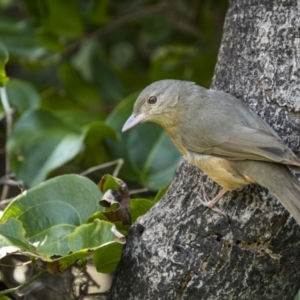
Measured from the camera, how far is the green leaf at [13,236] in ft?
7.02

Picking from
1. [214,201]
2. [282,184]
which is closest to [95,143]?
[214,201]

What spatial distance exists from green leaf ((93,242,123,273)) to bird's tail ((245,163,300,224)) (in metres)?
0.58

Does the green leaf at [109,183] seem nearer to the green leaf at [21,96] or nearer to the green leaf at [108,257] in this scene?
the green leaf at [108,257]

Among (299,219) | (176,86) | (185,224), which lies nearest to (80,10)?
(176,86)

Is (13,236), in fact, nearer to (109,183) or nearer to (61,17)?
(109,183)

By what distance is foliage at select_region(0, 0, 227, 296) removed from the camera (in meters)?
2.34

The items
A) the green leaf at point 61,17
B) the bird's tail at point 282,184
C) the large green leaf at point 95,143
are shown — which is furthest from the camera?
the green leaf at point 61,17

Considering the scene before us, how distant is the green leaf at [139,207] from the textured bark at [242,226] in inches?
9.2

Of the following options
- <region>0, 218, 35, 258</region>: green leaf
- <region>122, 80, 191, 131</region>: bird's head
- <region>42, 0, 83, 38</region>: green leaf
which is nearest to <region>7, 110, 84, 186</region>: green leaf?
<region>122, 80, 191, 131</region>: bird's head

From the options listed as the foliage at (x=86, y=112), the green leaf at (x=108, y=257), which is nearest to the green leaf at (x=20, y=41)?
the foliage at (x=86, y=112)

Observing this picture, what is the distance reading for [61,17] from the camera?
3.86 metres

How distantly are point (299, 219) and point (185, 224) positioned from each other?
404 mm

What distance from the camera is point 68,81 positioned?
13.5 feet

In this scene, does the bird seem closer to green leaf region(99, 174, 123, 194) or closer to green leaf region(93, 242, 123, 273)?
green leaf region(99, 174, 123, 194)
